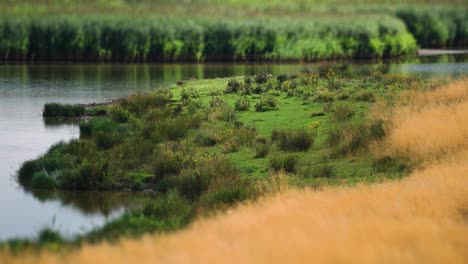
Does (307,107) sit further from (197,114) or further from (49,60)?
(49,60)

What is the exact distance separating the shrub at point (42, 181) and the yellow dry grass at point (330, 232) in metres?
10.1

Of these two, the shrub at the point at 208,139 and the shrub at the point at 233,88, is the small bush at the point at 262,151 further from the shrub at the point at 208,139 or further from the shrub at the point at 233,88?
the shrub at the point at 233,88

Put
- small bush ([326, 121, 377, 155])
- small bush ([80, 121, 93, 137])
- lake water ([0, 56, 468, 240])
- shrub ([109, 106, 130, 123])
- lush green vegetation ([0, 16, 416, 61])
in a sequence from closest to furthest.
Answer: lake water ([0, 56, 468, 240])
small bush ([326, 121, 377, 155])
small bush ([80, 121, 93, 137])
shrub ([109, 106, 130, 123])
lush green vegetation ([0, 16, 416, 61])

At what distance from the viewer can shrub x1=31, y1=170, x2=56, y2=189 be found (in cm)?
2666

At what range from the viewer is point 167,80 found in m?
67.5

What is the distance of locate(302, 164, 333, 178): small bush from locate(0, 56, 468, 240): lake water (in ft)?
14.2

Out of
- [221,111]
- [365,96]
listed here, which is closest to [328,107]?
[365,96]

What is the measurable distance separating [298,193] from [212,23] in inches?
3774

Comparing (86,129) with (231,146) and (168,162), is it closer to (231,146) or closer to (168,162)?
(231,146)

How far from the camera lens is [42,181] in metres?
26.7

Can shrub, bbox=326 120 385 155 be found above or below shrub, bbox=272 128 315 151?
above

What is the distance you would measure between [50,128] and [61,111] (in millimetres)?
4268

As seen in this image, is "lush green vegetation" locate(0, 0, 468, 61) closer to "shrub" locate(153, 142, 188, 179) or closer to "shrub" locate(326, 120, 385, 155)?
"shrub" locate(326, 120, 385, 155)

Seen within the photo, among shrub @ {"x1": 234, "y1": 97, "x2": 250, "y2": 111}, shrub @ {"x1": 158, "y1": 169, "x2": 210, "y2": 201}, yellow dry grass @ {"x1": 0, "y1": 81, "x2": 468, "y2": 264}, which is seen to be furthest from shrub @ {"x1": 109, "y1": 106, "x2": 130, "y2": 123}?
yellow dry grass @ {"x1": 0, "y1": 81, "x2": 468, "y2": 264}
